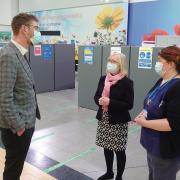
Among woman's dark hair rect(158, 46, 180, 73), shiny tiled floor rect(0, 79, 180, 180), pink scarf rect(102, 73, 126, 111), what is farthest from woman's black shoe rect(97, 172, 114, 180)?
woman's dark hair rect(158, 46, 180, 73)

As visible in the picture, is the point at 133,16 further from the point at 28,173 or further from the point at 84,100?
the point at 28,173

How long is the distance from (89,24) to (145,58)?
17.3 feet

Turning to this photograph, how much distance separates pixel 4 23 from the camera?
40.0 feet

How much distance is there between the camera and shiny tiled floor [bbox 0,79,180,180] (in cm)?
287

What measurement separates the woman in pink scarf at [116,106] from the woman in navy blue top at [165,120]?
2.04 feet

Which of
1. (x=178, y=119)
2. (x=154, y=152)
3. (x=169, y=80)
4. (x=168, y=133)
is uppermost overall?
(x=169, y=80)

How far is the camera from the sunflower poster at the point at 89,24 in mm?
8312

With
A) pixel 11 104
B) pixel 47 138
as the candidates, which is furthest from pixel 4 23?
pixel 11 104

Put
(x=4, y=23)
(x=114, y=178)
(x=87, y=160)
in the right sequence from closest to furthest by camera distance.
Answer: (x=114, y=178), (x=87, y=160), (x=4, y=23)

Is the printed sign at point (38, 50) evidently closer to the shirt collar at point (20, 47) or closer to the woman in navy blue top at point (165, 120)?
the shirt collar at point (20, 47)

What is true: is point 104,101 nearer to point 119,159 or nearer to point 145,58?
point 119,159

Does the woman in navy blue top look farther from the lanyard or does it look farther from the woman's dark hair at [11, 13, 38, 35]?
the woman's dark hair at [11, 13, 38, 35]

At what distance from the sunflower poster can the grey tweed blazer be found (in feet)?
22.4

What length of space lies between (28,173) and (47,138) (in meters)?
1.11
